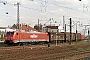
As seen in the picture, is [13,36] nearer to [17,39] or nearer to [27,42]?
[17,39]

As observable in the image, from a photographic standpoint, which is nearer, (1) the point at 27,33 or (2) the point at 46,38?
(1) the point at 27,33

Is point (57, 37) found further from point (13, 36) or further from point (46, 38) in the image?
point (13, 36)

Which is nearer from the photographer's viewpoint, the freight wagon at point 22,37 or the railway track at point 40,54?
the railway track at point 40,54

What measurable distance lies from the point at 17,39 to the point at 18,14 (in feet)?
32.1

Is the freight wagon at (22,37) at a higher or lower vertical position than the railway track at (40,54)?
higher

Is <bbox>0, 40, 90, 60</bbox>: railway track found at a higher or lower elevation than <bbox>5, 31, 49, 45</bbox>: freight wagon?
lower

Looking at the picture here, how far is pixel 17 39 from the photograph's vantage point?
47.9m

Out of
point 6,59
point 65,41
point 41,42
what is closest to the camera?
point 6,59

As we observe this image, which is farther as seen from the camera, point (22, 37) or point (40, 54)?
point (22, 37)

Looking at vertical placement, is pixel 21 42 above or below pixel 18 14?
below

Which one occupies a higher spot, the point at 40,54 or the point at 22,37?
the point at 22,37

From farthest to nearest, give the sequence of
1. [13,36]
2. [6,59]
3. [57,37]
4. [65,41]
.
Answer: [65,41]
[57,37]
[13,36]
[6,59]

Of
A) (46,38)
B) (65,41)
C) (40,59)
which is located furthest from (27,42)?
(40,59)

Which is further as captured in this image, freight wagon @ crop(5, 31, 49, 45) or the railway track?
freight wagon @ crop(5, 31, 49, 45)
